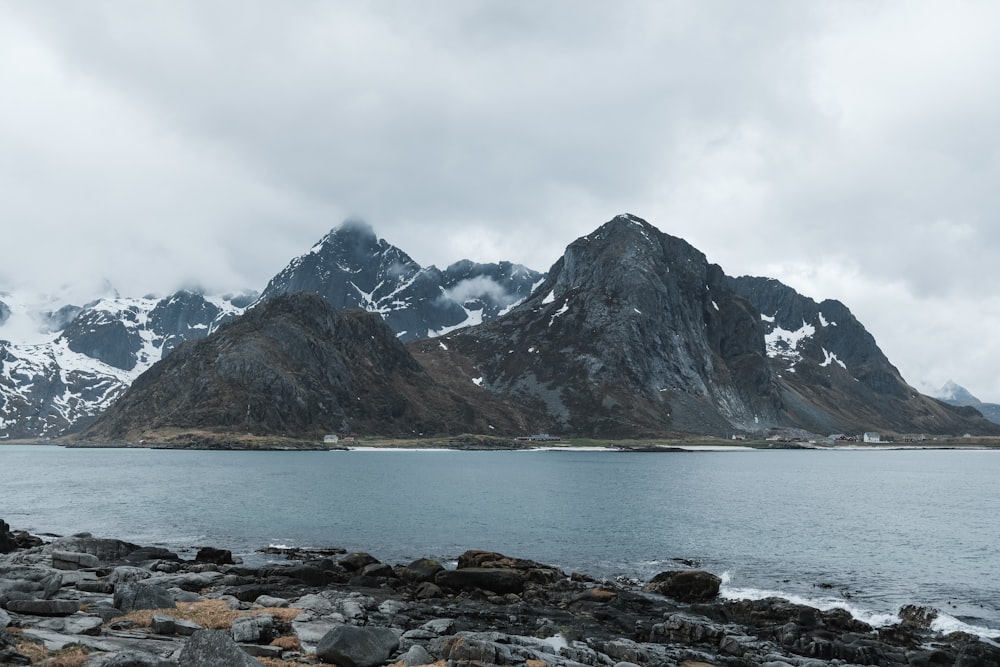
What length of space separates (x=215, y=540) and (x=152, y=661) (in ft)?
184

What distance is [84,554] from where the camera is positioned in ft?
167

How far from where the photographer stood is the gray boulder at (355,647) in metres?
27.2

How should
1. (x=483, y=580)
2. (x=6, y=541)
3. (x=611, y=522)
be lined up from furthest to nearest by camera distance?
(x=611, y=522) → (x=6, y=541) → (x=483, y=580)

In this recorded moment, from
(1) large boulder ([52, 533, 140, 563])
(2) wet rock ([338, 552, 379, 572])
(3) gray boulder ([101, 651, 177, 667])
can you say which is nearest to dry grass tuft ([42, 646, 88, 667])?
(3) gray boulder ([101, 651, 177, 667])

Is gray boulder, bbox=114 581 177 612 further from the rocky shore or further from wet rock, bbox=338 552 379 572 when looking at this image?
wet rock, bbox=338 552 379 572

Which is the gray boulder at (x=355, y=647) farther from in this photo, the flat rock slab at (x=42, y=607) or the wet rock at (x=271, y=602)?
the flat rock slab at (x=42, y=607)

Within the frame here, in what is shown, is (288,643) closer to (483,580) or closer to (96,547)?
(483,580)

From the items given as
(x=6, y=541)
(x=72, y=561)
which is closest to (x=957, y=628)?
(x=72, y=561)

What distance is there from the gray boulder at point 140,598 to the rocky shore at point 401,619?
0.07m

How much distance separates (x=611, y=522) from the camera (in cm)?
8800

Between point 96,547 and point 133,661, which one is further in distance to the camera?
point 96,547

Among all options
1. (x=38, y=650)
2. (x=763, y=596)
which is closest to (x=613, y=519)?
(x=763, y=596)

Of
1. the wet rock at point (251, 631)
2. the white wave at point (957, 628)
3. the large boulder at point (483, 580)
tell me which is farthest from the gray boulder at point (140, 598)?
the white wave at point (957, 628)

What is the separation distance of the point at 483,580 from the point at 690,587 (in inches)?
556
